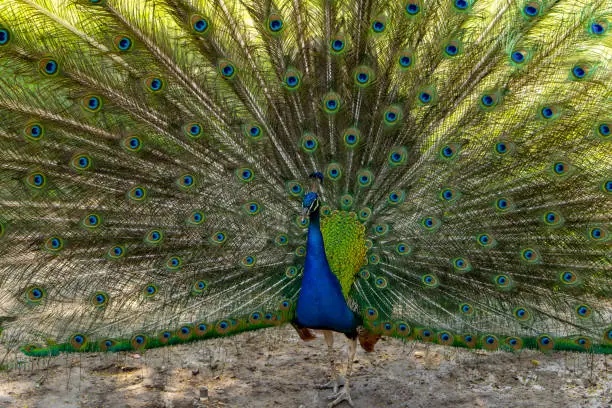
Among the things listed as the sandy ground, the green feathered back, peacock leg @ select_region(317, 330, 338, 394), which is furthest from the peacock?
the sandy ground

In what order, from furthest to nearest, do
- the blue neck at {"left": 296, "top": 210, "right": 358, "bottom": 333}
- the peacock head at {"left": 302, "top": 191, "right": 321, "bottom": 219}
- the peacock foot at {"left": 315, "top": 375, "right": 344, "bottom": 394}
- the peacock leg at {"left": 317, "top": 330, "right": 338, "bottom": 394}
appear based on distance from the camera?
the peacock foot at {"left": 315, "top": 375, "right": 344, "bottom": 394} → the peacock leg at {"left": 317, "top": 330, "right": 338, "bottom": 394} → the blue neck at {"left": 296, "top": 210, "right": 358, "bottom": 333} → the peacock head at {"left": 302, "top": 191, "right": 321, "bottom": 219}

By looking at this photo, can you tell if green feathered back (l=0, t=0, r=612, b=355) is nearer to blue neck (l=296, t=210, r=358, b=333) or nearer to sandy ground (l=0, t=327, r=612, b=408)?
blue neck (l=296, t=210, r=358, b=333)

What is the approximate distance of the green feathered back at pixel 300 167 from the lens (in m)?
3.33

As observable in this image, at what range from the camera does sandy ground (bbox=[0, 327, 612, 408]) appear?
13.7 feet

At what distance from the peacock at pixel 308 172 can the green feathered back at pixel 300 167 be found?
1 cm

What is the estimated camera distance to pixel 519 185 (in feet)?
11.8

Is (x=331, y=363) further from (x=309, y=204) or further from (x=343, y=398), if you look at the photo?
(x=309, y=204)

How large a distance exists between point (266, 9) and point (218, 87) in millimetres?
537

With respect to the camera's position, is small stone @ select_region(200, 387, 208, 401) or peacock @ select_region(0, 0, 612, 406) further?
small stone @ select_region(200, 387, 208, 401)

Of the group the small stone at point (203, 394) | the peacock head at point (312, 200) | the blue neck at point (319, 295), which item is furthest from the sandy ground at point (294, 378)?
the peacock head at point (312, 200)

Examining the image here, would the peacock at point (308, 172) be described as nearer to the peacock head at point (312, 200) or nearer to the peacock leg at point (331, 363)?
the peacock head at point (312, 200)

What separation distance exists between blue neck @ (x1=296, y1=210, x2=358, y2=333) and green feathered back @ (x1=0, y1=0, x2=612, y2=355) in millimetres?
134

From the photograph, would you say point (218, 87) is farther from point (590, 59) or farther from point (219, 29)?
point (590, 59)

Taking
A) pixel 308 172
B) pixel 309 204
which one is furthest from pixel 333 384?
pixel 309 204
